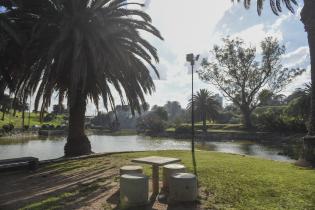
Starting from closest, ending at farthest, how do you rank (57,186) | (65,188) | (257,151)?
1. (65,188)
2. (57,186)
3. (257,151)

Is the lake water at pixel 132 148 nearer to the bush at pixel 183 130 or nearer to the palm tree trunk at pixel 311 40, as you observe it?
the palm tree trunk at pixel 311 40

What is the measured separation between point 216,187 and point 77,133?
10623mm

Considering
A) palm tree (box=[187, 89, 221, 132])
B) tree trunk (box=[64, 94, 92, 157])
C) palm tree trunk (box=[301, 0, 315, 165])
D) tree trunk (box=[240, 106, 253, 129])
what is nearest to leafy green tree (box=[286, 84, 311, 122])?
tree trunk (box=[240, 106, 253, 129])

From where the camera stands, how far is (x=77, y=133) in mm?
16766

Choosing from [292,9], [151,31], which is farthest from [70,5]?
[292,9]

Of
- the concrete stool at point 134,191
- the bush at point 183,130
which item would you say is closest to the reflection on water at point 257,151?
the concrete stool at point 134,191

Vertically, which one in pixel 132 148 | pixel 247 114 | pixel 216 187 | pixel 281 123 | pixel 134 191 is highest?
pixel 247 114

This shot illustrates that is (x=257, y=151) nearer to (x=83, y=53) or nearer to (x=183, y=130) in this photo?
(x=83, y=53)

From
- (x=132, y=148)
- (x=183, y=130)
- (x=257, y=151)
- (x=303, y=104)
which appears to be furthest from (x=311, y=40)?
(x=183, y=130)

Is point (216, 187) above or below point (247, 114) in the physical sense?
below

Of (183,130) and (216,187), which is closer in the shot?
(216,187)

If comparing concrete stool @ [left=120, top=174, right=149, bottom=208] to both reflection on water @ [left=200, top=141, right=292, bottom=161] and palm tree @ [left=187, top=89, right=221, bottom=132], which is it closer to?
reflection on water @ [left=200, top=141, right=292, bottom=161]

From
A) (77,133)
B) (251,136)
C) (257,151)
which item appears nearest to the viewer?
(77,133)

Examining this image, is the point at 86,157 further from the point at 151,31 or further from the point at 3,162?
the point at 151,31
